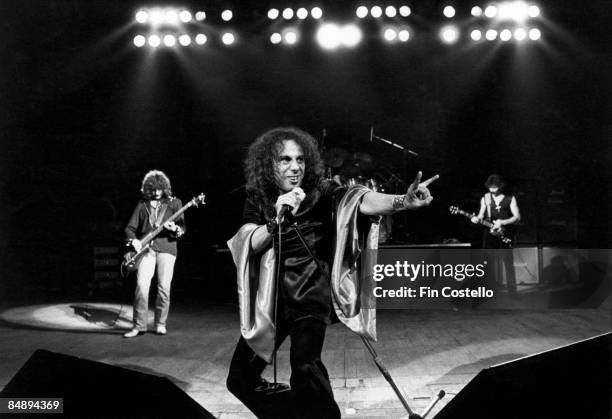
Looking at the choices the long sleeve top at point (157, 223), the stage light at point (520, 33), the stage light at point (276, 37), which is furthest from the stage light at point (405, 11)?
the long sleeve top at point (157, 223)

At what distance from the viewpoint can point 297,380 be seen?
8.63ft

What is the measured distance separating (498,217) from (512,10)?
3.32 m

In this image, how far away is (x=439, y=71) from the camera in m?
11.2

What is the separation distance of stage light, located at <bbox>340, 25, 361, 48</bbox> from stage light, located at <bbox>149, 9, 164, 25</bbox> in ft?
9.73

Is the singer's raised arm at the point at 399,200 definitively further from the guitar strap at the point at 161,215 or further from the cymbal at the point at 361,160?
the cymbal at the point at 361,160

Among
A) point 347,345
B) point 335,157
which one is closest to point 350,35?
point 335,157

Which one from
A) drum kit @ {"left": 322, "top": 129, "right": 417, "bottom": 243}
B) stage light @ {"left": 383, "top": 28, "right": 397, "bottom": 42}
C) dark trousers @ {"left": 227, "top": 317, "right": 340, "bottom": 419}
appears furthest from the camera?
drum kit @ {"left": 322, "top": 129, "right": 417, "bottom": 243}

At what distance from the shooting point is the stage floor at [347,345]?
423cm

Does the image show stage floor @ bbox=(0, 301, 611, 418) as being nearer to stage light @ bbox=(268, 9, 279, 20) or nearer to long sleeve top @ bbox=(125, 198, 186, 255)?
long sleeve top @ bbox=(125, 198, 186, 255)

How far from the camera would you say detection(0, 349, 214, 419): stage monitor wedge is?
9.05 ft

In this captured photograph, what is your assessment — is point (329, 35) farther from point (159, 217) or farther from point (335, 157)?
point (159, 217)

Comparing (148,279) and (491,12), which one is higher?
(491,12)

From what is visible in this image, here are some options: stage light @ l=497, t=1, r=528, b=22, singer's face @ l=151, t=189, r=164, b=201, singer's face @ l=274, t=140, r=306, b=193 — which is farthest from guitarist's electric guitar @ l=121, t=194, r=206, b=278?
stage light @ l=497, t=1, r=528, b=22

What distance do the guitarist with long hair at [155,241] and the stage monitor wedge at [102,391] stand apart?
3.41 meters
